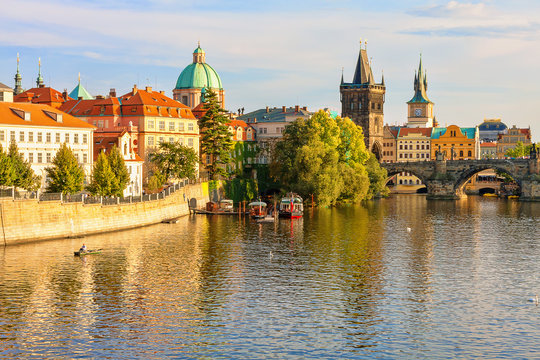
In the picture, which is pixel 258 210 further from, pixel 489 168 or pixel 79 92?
pixel 489 168

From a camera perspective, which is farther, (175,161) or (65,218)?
(175,161)

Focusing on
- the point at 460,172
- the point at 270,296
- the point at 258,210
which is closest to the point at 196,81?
the point at 460,172

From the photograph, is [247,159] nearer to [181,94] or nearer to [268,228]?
[181,94]

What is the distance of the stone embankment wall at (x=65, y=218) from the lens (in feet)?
247

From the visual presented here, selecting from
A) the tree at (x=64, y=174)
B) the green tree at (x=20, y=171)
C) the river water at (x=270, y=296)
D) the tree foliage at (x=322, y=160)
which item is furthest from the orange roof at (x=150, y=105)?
the green tree at (x=20, y=171)

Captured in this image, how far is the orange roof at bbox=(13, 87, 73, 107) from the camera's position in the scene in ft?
432

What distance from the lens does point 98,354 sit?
4362 cm

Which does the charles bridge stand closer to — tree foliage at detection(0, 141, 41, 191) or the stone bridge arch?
the stone bridge arch

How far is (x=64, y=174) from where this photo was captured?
89688 mm

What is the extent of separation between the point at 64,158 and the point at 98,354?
4994 centimetres

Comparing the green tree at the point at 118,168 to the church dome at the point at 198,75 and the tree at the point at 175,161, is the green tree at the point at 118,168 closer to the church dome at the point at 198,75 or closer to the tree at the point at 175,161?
the tree at the point at 175,161

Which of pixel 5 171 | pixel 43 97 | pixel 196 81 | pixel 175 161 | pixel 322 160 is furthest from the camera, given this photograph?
pixel 196 81

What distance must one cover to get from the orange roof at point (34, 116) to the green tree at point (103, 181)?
26.8 feet

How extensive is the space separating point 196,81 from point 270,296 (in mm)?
127148
